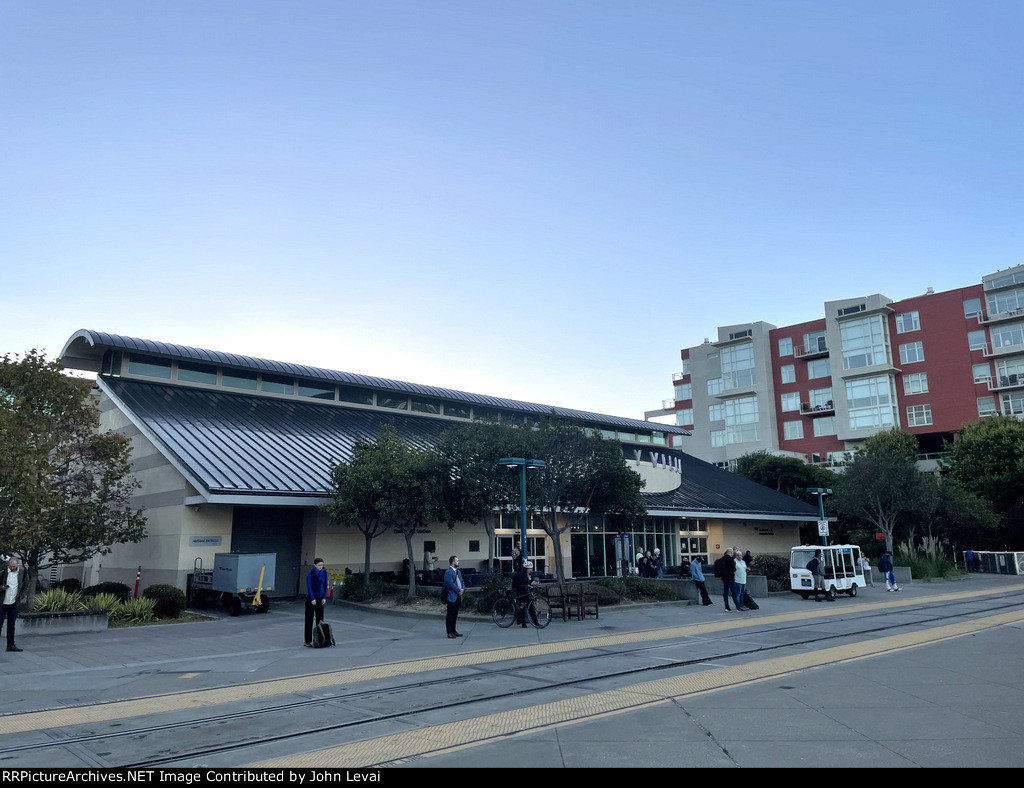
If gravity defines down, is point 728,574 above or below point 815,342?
below

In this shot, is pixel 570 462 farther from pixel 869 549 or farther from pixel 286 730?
pixel 869 549

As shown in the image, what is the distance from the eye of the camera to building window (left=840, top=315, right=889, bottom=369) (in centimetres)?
6925

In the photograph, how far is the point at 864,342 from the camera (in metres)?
70.6

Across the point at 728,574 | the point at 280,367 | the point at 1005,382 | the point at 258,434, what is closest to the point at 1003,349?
the point at 1005,382

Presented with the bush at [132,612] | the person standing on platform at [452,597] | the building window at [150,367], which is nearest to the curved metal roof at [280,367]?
the building window at [150,367]

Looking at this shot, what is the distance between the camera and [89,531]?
67.5 feet

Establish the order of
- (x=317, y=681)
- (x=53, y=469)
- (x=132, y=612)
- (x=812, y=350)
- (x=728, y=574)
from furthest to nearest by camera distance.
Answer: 1. (x=812, y=350)
2. (x=728, y=574)
3. (x=132, y=612)
4. (x=53, y=469)
5. (x=317, y=681)

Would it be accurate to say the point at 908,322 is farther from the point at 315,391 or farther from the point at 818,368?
the point at 315,391

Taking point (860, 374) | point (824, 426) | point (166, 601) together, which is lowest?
point (166, 601)

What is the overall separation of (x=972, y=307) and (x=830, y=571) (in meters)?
49.6

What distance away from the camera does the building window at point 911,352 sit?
67750 millimetres

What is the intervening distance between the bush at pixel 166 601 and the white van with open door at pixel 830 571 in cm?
2116

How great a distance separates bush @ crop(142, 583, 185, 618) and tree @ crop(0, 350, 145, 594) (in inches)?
98.5

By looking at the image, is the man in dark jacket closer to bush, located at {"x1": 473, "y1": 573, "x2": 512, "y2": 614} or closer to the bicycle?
the bicycle
